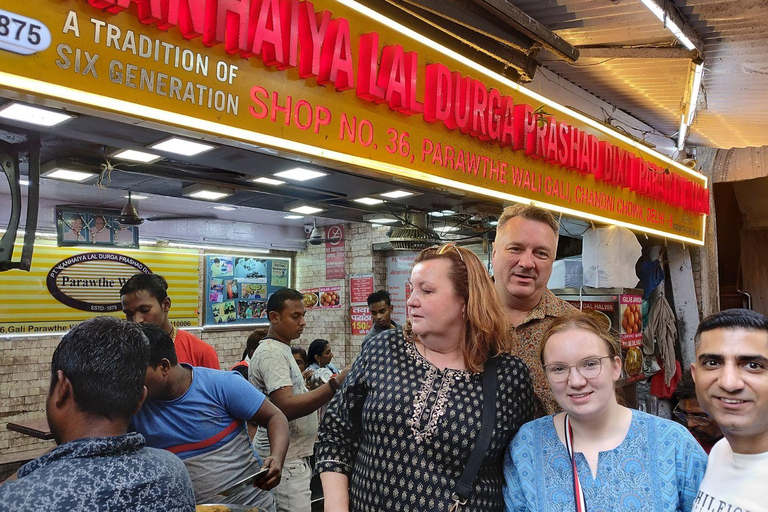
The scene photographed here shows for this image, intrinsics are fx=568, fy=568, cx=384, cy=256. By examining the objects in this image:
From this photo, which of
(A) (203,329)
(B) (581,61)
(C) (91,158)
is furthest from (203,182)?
(A) (203,329)

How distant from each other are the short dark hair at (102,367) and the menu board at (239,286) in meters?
7.66

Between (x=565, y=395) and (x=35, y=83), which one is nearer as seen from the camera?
(x=565, y=395)

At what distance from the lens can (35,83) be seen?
205 centimetres

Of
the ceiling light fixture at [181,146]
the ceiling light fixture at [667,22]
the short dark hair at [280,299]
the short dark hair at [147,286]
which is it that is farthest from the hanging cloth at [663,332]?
the ceiling light fixture at [181,146]

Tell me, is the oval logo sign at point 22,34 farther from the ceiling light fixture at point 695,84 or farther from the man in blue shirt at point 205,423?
the ceiling light fixture at point 695,84

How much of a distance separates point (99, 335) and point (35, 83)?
100 centimetres

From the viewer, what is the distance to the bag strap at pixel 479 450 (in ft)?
6.00

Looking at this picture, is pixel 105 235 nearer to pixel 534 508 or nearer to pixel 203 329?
pixel 203 329

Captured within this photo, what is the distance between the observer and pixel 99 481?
1.53 m

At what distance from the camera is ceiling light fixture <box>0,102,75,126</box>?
86.7 inches

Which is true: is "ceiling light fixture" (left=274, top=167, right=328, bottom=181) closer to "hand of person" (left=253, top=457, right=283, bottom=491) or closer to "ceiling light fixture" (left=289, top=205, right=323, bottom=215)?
"ceiling light fixture" (left=289, top=205, right=323, bottom=215)

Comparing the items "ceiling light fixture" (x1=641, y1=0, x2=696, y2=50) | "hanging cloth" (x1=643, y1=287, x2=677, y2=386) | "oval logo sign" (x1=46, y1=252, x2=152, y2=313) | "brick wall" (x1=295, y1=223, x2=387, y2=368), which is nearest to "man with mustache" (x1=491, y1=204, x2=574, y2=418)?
"ceiling light fixture" (x1=641, y1=0, x2=696, y2=50)

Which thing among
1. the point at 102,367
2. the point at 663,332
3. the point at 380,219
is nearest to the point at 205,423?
the point at 102,367

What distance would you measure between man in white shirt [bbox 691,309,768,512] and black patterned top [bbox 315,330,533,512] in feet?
1.98
